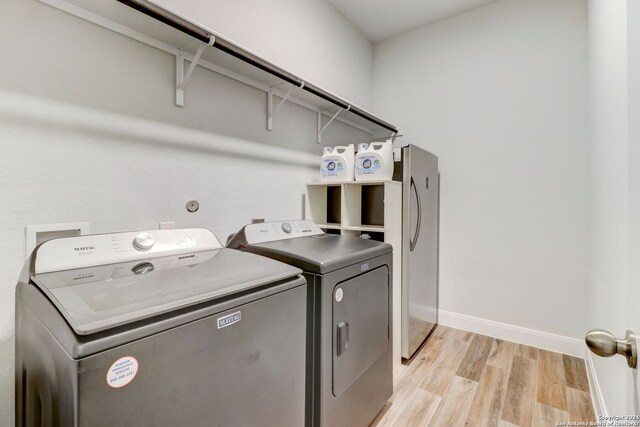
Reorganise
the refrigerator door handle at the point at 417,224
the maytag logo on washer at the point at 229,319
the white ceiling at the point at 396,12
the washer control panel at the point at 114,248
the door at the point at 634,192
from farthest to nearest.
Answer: the white ceiling at the point at 396,12, the refrigerator door handle at the point at 417,224, the washer control panel at the point at 114,248, the maytag logo on washer at the point at 229,319, the door at the point at 634,192

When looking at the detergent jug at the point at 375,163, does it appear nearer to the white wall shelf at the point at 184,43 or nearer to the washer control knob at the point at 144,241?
the white wall shelf at the point at 184,43

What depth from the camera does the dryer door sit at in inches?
51.7

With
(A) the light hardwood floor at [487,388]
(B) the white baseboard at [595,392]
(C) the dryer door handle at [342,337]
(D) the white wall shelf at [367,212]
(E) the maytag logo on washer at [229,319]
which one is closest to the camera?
(E) the maytag logo on washer at [229,319]

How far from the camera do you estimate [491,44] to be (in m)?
2.65

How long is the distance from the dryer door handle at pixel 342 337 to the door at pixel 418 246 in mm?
1008

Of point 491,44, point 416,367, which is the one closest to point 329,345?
point 416,367

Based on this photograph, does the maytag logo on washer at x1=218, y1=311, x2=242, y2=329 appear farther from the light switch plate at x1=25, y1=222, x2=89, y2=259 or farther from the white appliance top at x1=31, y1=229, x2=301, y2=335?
the light switch plate at x1=25, y1=222, x2=89, y2=259

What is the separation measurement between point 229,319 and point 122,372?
27 cm

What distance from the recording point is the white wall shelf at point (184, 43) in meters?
1.21

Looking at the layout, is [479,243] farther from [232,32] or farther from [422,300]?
[232,32]

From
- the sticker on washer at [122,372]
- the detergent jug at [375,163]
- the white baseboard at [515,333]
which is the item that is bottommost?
the white baseboard at [515,333]

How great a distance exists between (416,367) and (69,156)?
2.47m

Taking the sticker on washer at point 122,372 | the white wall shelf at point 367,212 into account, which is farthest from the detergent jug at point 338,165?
the sticker on washer at point 122,372

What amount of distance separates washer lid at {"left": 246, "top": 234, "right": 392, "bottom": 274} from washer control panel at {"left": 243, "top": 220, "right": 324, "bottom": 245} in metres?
0.05
